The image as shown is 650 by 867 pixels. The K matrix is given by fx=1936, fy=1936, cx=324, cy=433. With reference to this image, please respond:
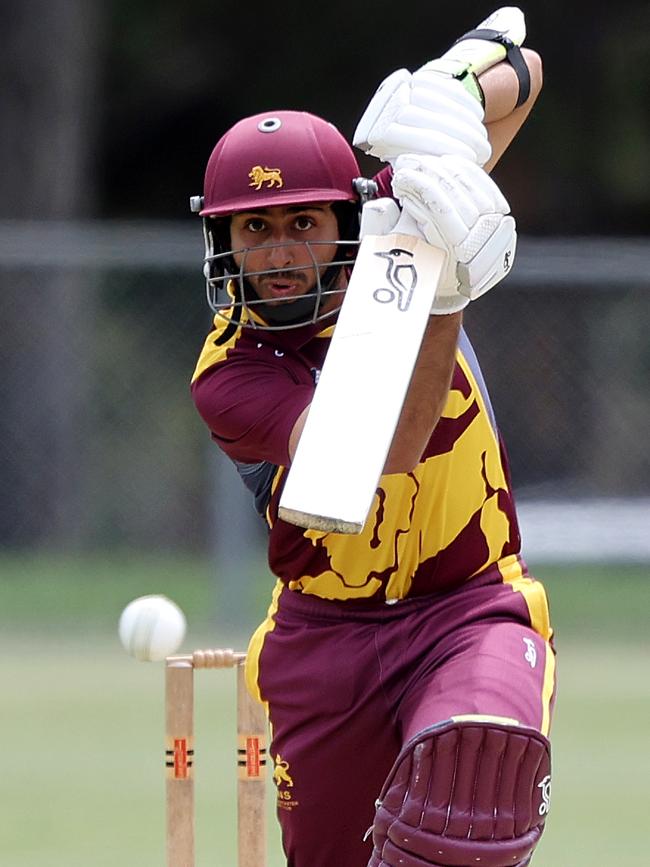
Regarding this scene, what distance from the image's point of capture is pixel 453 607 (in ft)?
11.5

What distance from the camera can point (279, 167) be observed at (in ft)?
11.5

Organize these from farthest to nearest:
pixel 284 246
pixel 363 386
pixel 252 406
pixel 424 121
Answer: pixel 284 246, pixel 252 406, pixel 424 121, pixel 363 386

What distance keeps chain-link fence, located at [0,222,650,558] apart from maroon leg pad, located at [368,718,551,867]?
674 centimetres

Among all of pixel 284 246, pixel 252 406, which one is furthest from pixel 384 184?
pixel 252 406

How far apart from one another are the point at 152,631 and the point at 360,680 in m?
1.04

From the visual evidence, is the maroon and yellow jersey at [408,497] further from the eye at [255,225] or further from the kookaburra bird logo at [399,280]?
the kookaburra bird logo at [399,280]

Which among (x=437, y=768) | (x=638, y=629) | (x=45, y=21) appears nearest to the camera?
(x=437, y=768)

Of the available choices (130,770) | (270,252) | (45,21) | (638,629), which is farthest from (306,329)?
(45,21)

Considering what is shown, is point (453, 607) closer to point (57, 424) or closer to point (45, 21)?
point (57, 424)

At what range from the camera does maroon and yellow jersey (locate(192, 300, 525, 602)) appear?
11.5 ft

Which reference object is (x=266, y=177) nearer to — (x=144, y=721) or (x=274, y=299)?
(x=274, y=299)

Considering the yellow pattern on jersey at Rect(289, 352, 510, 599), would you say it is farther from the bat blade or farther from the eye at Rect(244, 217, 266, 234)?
the bat blade

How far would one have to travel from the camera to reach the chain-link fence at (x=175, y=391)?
9969 millimetres

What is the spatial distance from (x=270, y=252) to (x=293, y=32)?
1232 centimetres
